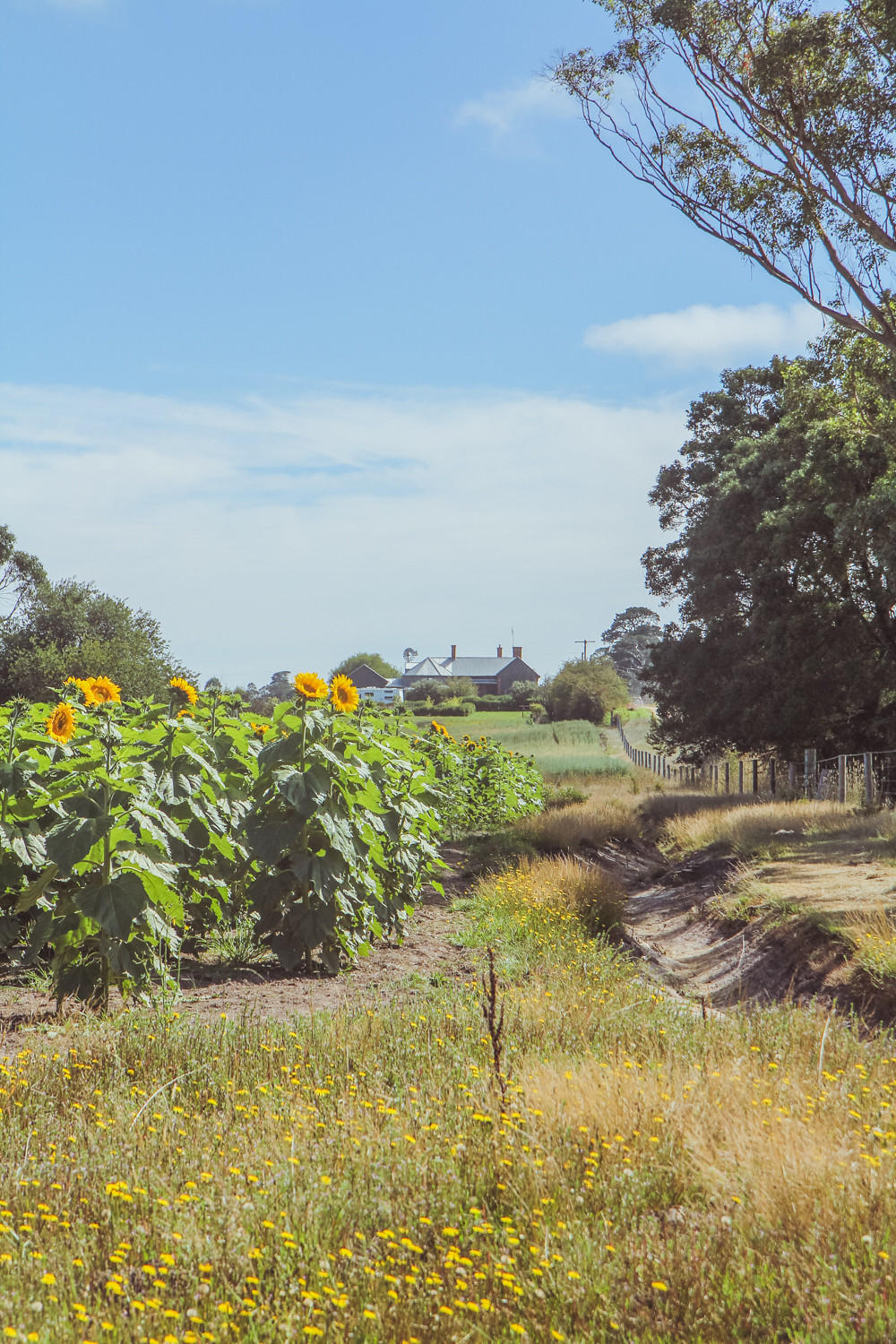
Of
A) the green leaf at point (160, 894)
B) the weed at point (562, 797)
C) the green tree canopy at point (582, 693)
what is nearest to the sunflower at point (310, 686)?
the green leaf at point (160, 894)

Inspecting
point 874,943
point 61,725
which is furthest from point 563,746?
point 61,725

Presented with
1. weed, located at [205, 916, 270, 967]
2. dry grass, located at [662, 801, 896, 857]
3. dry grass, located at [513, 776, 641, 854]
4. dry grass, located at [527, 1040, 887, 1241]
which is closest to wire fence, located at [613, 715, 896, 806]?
dry grass, located at [662, 801, 896, 857]

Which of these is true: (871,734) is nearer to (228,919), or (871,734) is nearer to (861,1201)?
(228,919)

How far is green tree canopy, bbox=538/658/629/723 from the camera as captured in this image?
71938 mm

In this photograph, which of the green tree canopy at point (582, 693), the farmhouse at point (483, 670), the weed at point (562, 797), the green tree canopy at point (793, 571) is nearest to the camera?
the green tree canopy at point (793, 571)

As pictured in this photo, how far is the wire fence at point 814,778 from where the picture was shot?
784 inches

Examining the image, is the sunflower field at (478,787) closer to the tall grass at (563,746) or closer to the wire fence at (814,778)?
the wire fence at (814,778)

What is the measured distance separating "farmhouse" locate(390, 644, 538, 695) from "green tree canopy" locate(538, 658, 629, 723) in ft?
113

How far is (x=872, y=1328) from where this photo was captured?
8.93ft

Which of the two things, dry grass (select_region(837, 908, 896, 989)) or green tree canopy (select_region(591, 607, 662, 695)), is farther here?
green tree canopy (select_region(591, 607, 662, 695))

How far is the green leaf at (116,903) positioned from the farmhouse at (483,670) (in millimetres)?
102974

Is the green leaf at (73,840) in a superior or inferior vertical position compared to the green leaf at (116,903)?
superior

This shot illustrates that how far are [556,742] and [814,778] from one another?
25.5 meters

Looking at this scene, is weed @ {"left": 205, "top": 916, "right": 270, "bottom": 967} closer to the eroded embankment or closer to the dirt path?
the dirt path
